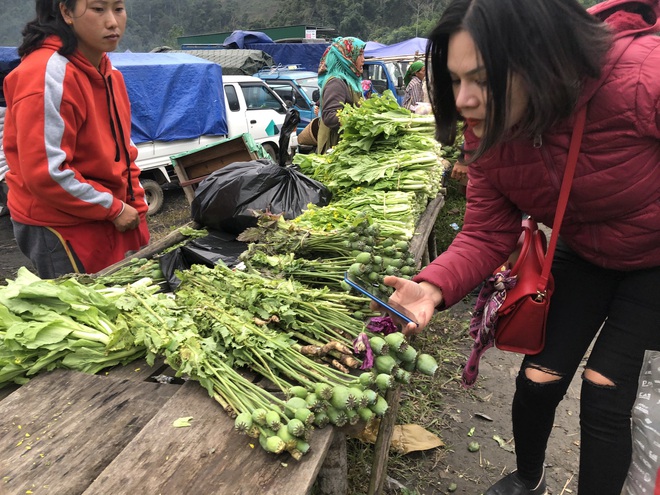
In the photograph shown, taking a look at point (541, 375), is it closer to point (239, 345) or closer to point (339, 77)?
point (239, 345)

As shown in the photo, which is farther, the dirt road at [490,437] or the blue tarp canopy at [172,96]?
the blue tarp canopy at [172,96]

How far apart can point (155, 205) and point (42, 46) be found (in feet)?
20.4

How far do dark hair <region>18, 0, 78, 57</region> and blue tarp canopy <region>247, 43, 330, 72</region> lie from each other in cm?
2153

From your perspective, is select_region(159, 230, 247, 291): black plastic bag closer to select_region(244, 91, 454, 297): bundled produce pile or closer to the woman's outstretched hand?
select_region(244, 91, 454, 297): bundled produce pile

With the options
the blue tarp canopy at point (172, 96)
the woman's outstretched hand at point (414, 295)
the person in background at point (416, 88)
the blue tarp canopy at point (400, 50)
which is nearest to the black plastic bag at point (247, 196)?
the woman's outstretched hand at point (414, 295)

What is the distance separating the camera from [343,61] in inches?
191

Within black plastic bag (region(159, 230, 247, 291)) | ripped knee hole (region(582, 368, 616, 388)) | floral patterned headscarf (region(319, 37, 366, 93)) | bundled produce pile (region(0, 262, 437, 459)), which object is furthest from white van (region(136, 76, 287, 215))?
ripped knee hole (region(582, 368, 616, 388))

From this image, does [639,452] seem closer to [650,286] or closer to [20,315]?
→ [650,286]

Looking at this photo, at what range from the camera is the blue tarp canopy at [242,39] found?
76.4 ft

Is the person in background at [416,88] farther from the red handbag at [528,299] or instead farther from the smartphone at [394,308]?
the smartphone at [394,308]

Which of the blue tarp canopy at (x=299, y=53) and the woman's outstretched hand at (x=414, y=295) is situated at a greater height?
the woman's outstretched hand at (x=414, y=295)

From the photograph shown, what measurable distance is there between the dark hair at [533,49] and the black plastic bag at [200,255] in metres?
1.62

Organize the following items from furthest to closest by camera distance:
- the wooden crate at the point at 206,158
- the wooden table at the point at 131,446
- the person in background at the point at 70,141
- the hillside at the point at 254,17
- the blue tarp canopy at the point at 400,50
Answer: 1. the hillside at the point at 254,17
2. the blue tarp canopy at the point at 400,50
3. the wooden crate at the point at 206,158
4. the person in background at the point at 70,141
5. the wooden table at the point at 131,446

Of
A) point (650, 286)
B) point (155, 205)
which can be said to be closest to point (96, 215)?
point (650, 286)
